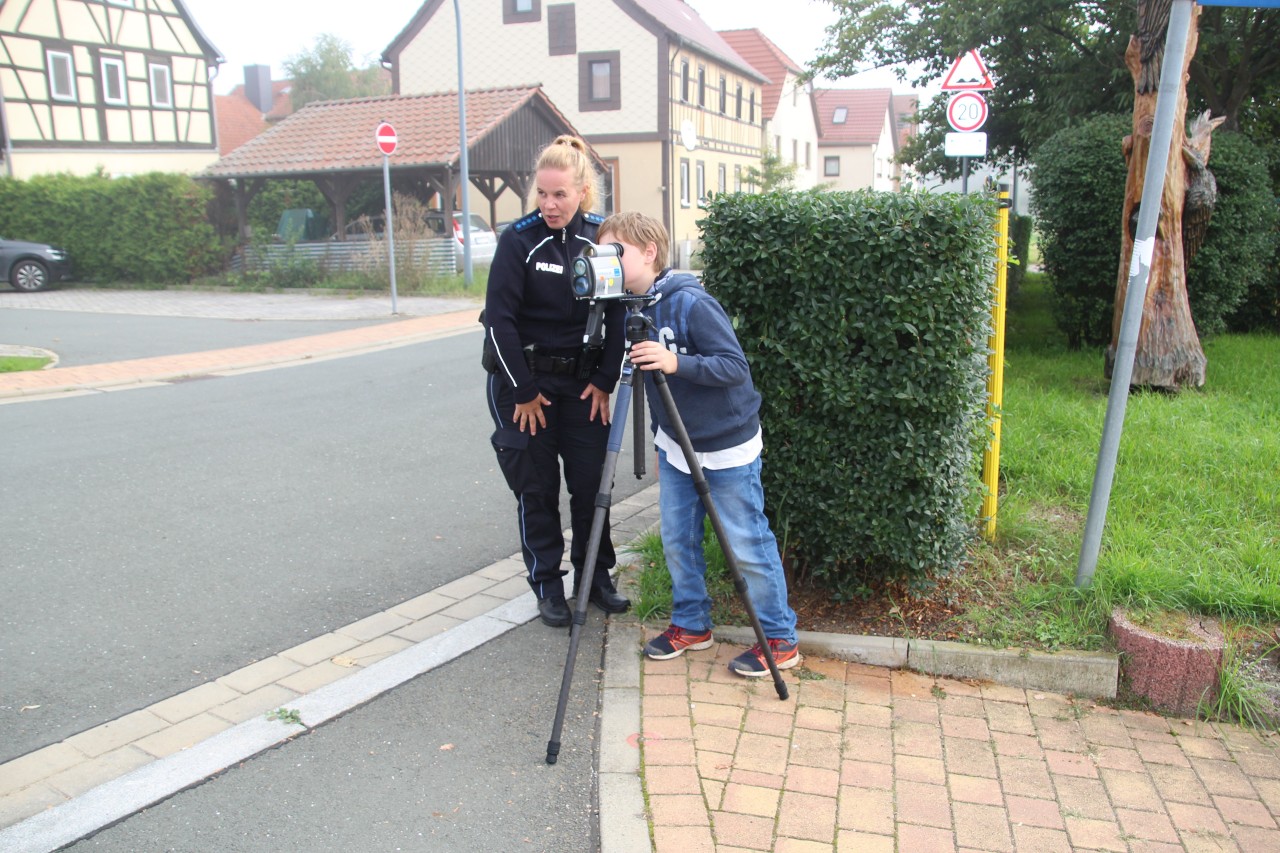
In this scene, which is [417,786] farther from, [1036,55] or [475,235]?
[475,235]

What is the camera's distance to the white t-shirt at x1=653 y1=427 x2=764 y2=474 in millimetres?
3729

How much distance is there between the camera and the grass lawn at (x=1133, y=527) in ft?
13.0

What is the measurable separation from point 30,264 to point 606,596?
2158 cm

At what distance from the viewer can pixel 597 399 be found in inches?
166

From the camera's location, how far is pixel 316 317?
1697 centimetres

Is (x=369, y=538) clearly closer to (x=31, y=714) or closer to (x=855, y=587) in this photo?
(x=31, y=714)

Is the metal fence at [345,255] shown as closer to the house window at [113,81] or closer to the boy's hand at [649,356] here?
the house window at [113,81]

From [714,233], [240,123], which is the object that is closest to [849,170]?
[240,123]

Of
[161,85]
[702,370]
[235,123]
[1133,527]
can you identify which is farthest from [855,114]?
[702,370]

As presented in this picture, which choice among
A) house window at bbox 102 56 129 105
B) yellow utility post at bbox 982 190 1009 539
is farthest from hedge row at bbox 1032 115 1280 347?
house window at bbox 102 56 129 105

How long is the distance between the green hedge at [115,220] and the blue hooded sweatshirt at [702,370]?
856 inches

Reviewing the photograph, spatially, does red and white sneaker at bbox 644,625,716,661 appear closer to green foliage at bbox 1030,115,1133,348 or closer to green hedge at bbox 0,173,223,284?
green foliage at bbox 1030,115,1133,348

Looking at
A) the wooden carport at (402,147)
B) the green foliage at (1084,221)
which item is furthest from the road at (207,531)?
the wooden carport at (402,147)

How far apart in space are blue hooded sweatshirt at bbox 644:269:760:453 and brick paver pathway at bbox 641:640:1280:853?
36.6 inches
